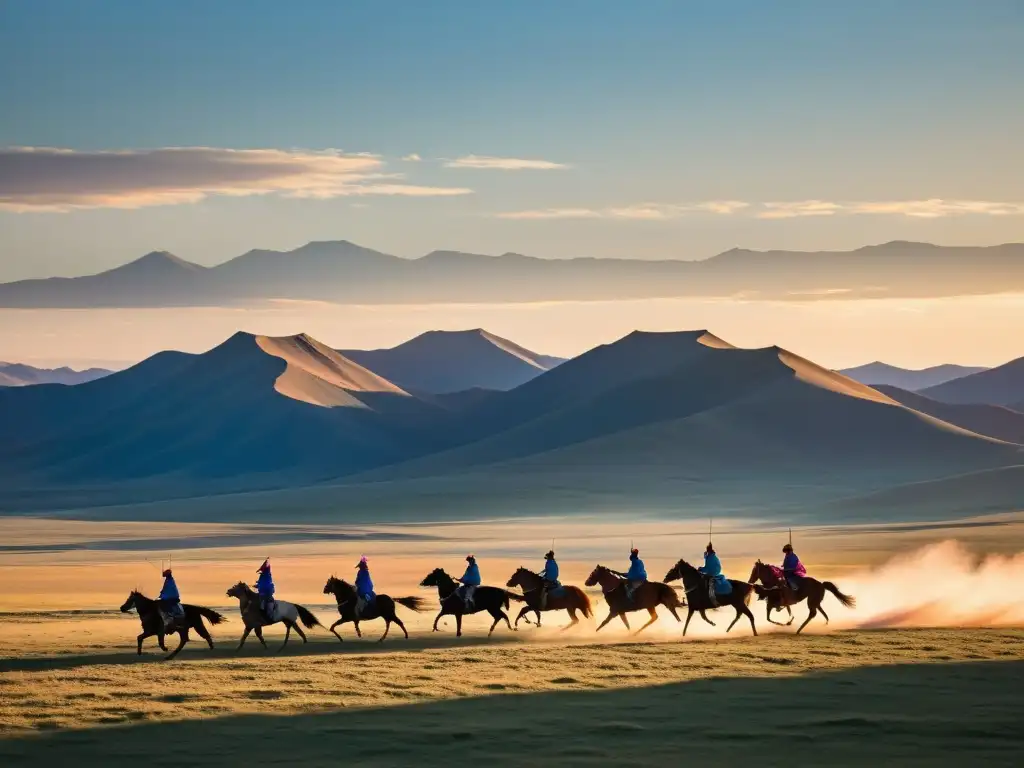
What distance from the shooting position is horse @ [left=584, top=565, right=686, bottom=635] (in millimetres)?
35156

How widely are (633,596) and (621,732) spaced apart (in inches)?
477

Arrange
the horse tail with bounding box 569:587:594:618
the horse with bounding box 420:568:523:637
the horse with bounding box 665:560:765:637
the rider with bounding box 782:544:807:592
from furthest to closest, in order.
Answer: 1. the horse tail with bounding box 569:587:594:618
2. the horse with bounding box 420:568:523:637
3. the rider with bounding box 782:544:807:592
4. the horse with bounding box 665:560:765:637

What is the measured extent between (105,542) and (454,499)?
44270 mm

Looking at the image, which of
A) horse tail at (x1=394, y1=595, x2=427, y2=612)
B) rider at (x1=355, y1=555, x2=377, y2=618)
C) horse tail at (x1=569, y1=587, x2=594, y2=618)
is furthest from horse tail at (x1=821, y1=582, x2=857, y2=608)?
rider at (x1=355, y1=555, x2=377, y2=618)

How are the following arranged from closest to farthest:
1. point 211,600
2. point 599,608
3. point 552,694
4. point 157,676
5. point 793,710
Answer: point 793,710, point 552,694, point 157,676, point 599,608, point 211,600

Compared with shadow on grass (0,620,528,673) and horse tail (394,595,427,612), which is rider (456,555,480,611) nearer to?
shadow on grass (0,620,528,673)

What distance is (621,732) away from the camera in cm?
2317

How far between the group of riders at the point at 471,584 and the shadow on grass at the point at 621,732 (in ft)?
22.6

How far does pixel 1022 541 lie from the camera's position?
70.2 m

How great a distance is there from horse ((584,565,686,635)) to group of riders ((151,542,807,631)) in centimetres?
14

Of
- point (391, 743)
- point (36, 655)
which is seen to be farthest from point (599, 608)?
point (391, 743)

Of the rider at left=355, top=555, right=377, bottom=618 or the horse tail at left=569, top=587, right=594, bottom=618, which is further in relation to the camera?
the horse tail at left=569, top=587, right=594, bottom=618

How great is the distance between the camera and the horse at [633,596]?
35.2 metres

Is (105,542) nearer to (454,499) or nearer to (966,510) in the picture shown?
(454,499)
